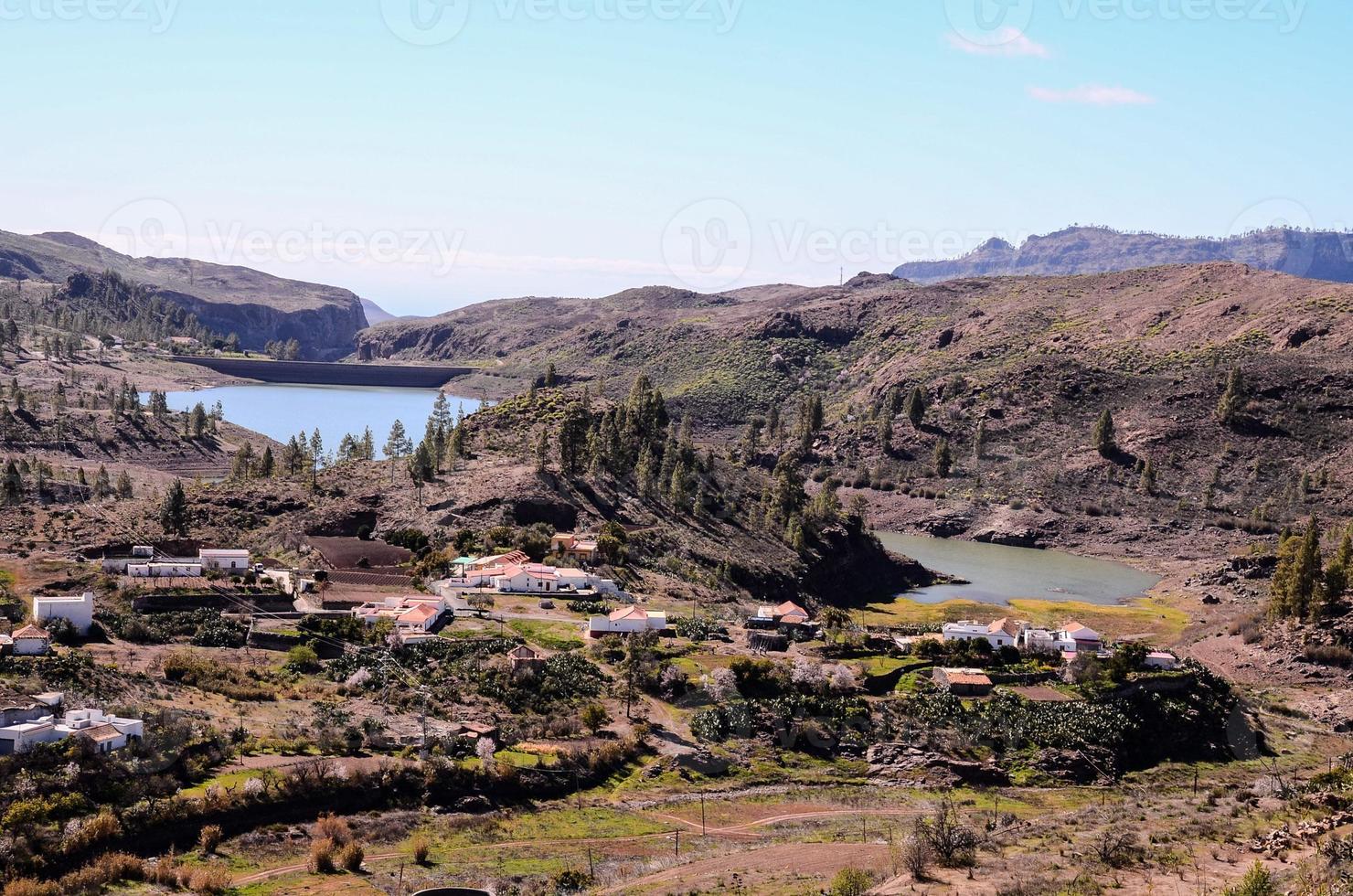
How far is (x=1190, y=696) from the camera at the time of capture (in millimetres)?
54625

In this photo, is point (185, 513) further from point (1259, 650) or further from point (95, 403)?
point (95, 403)

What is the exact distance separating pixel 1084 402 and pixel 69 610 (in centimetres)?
11082

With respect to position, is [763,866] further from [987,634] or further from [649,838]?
[987,634]

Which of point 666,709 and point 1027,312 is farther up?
point 1027,312

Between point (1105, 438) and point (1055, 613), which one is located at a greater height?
point (1105, 438)

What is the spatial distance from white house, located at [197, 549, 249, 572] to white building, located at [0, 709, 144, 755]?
71.2ft

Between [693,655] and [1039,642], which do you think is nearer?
[693,655]

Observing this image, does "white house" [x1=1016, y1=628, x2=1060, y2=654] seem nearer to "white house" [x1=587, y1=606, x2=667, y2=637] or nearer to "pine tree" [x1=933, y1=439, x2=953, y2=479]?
"white house" [x1=587, y1=606, x2=667, y2=637]

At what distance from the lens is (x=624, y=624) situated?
5659 cm

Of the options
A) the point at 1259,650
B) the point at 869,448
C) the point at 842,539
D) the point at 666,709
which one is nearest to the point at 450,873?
the point at 666,709

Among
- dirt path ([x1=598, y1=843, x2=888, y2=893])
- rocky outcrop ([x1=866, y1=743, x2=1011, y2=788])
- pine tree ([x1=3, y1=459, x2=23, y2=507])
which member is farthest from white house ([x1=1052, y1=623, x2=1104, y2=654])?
pine tree ([x1=3, y1=459, x2=23, y2=507])

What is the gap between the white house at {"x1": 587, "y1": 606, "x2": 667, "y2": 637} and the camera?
56.3 metres

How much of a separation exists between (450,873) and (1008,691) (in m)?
26.4

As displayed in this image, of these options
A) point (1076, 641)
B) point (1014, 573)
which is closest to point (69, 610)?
point (1076, 641)
